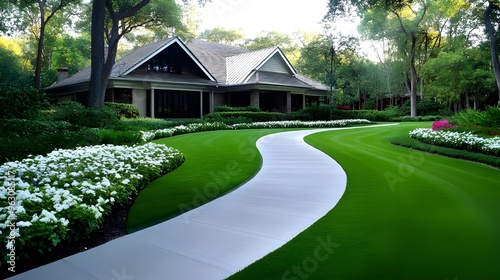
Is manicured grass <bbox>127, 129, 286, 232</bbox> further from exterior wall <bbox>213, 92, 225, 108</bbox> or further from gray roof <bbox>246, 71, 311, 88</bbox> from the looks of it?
exterior wall <bbox>213, 92, 225, 108</bbox>

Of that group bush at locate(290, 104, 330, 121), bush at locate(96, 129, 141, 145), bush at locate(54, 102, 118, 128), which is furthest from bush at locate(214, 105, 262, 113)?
bush at locate(96, 129, 141, 145)

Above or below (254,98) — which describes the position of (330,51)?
above

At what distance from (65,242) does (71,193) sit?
3.42ft

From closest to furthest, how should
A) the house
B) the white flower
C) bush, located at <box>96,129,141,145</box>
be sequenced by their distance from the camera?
1. the white flower
2. bush, located at <box>96,129,141,145</box>
3. the house

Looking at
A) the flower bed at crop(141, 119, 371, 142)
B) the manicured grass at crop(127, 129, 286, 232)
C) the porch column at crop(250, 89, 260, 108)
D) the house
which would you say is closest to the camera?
the manicured grass at crop(127, 129, 286, 232)

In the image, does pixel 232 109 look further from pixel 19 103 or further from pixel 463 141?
pixel 463 141

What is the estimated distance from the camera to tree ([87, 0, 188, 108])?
64.5ft

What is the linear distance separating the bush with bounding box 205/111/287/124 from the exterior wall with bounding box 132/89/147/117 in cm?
463

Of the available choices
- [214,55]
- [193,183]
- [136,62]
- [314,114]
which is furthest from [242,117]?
[193,183]

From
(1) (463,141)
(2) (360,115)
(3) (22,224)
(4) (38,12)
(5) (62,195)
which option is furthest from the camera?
(4) (38,12)

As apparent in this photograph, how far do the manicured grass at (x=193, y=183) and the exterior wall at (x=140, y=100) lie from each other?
16.1 m

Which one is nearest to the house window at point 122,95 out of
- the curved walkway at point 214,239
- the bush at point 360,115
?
the bush at point 360,115

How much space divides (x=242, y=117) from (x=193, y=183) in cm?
1897

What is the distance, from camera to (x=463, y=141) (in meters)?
11.9
